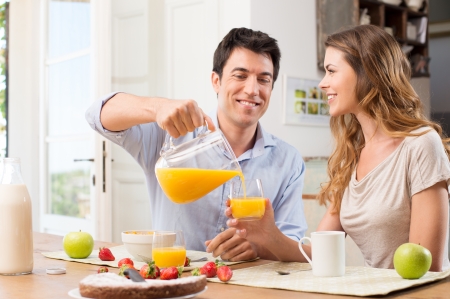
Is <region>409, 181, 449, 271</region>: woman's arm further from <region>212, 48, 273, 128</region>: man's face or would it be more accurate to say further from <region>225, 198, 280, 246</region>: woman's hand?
<region>212, 48, 273, 128</region>: man's face

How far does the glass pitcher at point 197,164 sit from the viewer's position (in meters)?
1.39

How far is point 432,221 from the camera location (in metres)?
1.74

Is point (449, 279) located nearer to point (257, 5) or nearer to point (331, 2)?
point (257, 5)

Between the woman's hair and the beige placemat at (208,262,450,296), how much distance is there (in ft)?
1.95

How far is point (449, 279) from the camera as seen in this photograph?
53.2 inches

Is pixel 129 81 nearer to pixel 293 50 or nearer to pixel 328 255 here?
pixel 293 50

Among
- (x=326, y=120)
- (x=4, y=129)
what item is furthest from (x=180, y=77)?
(x=4, y=129)

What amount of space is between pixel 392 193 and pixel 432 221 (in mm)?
150

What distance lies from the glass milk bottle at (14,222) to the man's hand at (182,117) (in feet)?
1.21

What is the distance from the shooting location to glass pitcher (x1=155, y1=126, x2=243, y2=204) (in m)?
1.39

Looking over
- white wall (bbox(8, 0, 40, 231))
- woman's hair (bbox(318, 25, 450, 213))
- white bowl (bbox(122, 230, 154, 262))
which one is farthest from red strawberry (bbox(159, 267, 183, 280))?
white wall (bbox(8, 0, 40, 231))

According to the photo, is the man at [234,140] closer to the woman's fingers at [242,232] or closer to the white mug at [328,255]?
the woman's fingers at [242,232]

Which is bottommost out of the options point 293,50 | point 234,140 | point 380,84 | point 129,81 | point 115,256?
point 115,256

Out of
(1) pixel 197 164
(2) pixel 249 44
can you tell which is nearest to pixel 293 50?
(2) pixel 249 44
